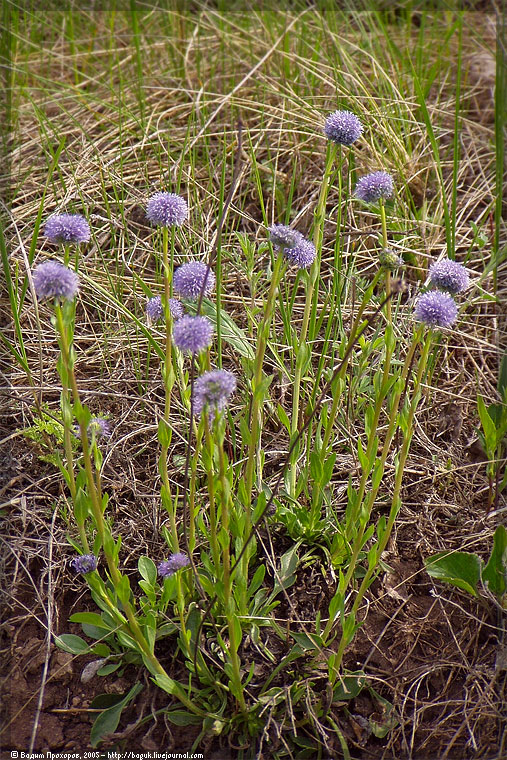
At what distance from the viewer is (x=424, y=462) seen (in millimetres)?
2475

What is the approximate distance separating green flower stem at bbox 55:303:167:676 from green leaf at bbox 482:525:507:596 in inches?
39.3

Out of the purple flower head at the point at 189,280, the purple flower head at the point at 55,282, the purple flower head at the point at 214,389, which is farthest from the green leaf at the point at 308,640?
the purple flower head at the point at 55,282

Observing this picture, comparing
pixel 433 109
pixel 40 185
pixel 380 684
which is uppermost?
pixel 433 109

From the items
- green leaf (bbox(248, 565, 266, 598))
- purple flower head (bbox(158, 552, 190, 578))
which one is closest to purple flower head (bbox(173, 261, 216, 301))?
purple flower head (bbox(158, 552, 190, 578))

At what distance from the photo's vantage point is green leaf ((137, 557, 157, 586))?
1930mm

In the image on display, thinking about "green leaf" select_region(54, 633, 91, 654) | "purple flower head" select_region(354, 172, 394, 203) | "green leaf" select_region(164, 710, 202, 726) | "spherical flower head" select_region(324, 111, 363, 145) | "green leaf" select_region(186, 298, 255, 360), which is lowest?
"green leaf" select_region(164, 710, 202, 726)

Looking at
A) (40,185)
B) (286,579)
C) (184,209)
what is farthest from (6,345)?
(286,579)

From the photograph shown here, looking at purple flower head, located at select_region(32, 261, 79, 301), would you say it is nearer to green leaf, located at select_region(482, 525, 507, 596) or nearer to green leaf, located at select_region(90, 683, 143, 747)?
green leaf, located at select_region(90, 683, 143, 747)

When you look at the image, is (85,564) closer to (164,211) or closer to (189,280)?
(189,280)

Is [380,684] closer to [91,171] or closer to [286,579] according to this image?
[286,579]

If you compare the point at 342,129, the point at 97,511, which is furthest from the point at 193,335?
the point at 342,129

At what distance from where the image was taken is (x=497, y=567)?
6.34ft

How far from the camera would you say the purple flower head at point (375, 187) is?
1850 millimetres

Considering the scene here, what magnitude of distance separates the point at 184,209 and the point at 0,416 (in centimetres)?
123
